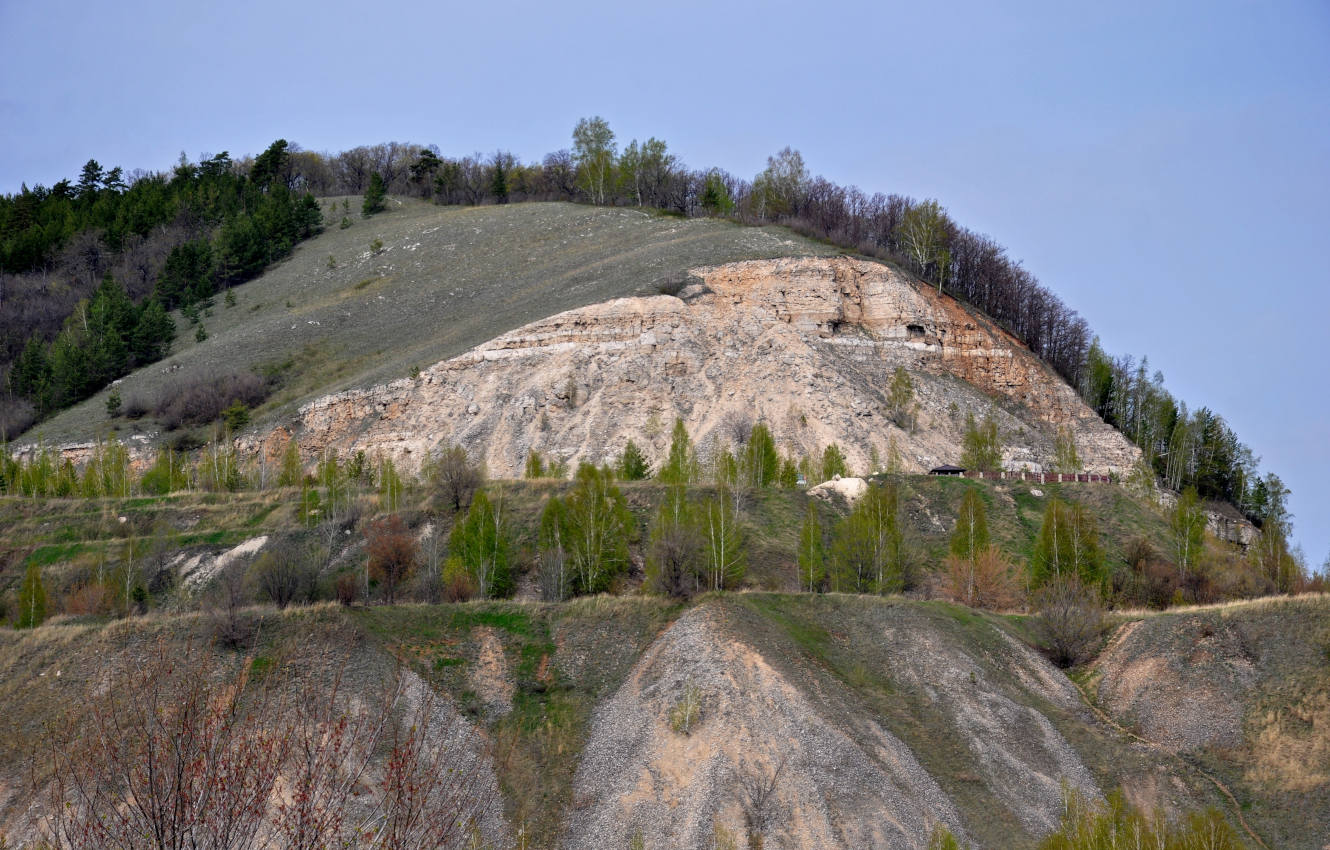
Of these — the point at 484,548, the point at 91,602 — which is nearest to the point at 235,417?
the point at 91,602

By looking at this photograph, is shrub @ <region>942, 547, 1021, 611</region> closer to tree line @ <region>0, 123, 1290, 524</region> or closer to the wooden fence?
the wooden fence

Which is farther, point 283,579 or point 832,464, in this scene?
point 832,464

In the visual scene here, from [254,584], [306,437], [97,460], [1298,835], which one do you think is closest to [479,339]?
[306,437]

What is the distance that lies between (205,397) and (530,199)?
64.4 meters

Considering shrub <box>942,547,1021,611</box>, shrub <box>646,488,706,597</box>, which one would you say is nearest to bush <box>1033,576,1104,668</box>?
shrub <box>942,547,1021,611</box>

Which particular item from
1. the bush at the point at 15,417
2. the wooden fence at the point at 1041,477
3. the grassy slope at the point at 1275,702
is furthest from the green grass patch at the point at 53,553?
the grassy slope at the point at 1275,702

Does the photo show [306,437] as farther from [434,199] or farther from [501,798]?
[434,199]

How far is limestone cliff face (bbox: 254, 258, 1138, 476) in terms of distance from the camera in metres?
75.2

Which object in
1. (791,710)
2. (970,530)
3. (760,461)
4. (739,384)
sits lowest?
(791,710)

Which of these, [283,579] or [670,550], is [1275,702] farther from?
[283,579]

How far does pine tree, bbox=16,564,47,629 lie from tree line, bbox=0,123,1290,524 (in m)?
50.0

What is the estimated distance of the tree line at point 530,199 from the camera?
90.4 metres

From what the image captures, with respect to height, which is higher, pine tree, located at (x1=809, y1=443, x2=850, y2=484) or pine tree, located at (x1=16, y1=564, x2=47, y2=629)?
pine tree, located at (x1=809, y1=443, x2=850, y2=484)

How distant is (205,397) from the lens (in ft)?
286
